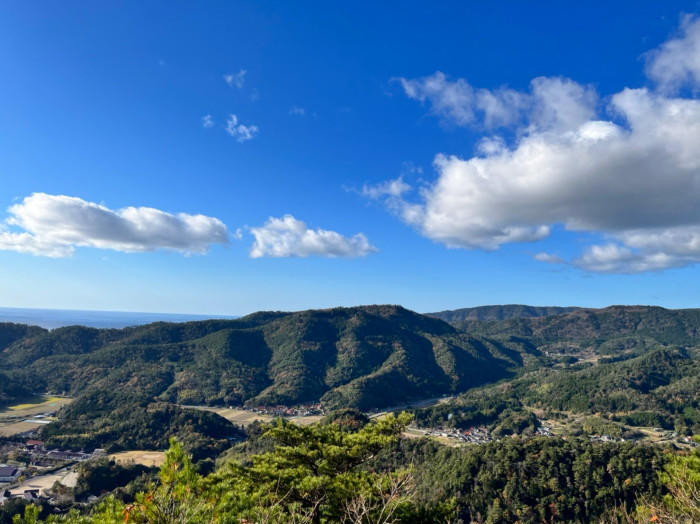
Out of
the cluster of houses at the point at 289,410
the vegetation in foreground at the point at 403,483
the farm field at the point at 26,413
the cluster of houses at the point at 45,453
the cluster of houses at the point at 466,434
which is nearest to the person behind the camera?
the vegetation in foreground at the point at 403,483

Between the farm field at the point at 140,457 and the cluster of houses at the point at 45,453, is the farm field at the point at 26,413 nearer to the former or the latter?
the cluster of houses at the point at 45,453

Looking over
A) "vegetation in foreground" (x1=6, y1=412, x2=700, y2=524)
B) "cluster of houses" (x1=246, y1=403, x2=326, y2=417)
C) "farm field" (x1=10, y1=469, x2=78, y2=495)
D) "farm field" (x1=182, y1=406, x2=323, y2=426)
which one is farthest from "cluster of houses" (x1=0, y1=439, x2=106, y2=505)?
"cluster of houses" (x1=246, y1=403, x2=326, y2=417)

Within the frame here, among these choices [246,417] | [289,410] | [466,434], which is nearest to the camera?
[466,434]

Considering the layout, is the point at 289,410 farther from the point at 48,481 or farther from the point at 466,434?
the point at 48,481

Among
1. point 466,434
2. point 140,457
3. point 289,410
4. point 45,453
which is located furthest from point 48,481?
point 466,434

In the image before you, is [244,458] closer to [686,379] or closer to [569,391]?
[569,391]

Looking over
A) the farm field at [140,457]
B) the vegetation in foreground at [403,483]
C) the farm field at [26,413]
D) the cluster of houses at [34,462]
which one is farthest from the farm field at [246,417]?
the farm field at [26,413]

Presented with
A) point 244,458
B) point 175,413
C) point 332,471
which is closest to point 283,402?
point 175,413

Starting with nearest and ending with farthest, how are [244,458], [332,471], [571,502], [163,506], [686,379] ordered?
[163,506] < [332,471] < [571,502] < [244,458] < [686,379]
